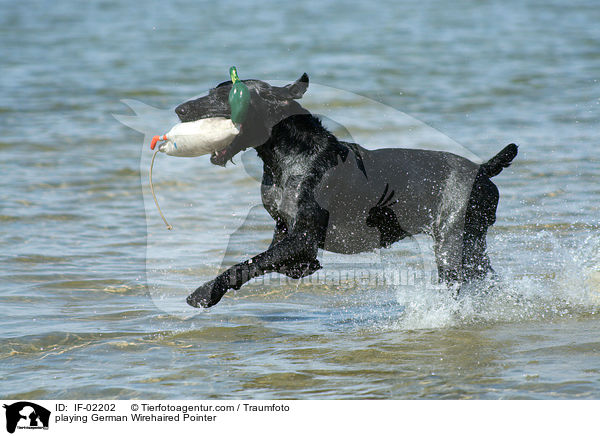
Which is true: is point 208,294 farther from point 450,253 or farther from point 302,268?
point 450,253

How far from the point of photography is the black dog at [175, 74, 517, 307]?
415cm

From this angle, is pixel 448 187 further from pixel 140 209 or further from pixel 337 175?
pixel 140 209

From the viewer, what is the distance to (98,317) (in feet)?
15.7

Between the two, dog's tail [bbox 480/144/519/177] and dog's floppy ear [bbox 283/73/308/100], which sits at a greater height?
dog's floppy ear [bbox 283/73/308/100]

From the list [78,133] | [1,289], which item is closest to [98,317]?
[1,289]

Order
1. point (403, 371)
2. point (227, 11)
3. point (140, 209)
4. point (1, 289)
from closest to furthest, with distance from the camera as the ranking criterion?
point (403, 371) → point (1, 289) → point (140, 209) → point (227, 11)

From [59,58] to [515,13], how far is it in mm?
11281

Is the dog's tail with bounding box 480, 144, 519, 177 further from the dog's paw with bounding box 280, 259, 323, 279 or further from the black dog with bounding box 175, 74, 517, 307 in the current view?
the dog's paw with bounding box 280, 259, 323, 279

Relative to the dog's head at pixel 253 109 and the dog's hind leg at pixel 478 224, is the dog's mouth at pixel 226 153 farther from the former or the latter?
the dog's hind leg at pixel 478 224

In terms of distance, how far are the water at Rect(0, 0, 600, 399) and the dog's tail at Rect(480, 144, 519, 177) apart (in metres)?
0.69
